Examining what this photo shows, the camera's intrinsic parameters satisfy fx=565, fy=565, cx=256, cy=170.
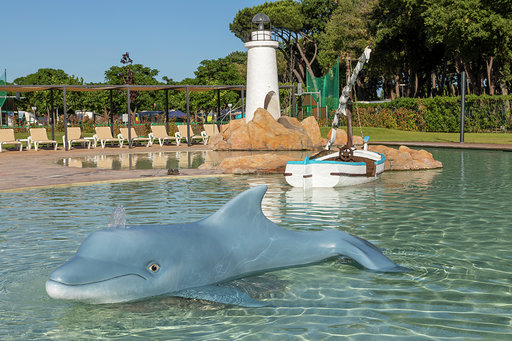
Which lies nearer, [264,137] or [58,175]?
[58,175]

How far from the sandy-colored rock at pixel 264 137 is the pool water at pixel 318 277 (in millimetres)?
14205

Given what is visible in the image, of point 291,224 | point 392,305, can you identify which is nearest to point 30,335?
point 392,305

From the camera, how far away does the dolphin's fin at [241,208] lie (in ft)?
17.0

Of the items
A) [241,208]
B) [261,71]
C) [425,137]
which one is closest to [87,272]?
[241,208]

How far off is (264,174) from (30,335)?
36.9 feet

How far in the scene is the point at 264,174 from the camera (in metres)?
15.4

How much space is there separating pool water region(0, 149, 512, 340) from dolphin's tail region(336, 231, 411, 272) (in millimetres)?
119

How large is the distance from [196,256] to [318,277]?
5.08 ft

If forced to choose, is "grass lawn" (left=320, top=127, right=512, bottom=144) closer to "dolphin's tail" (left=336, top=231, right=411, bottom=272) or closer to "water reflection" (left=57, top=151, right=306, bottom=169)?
"water reflection" (left=57, top=151, right=306, bottom=169)

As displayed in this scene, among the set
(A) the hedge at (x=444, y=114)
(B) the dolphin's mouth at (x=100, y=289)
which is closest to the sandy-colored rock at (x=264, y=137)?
(A) the hedge at (x=444, y=114)

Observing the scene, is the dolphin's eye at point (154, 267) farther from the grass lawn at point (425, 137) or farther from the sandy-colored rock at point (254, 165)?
the grass lawn at point (425, 137)

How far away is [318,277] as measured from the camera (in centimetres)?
577

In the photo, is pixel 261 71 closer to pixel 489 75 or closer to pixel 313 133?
pixel 313 133

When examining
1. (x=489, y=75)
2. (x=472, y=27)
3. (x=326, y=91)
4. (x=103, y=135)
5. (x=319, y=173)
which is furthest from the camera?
(x=489, y=75)
